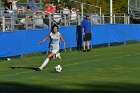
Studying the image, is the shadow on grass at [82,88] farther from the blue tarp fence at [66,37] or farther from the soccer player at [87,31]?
the soccer player at [87,31]

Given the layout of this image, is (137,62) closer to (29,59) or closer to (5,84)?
(29,59)

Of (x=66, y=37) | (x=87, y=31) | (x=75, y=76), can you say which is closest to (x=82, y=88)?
(x=75, y=76)

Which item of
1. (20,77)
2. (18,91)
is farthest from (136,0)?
(18,91)

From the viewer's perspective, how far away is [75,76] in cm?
1920

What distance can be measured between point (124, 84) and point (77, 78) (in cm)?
231

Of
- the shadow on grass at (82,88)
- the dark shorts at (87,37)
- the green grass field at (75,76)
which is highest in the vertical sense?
the dark shorts at (87,37)

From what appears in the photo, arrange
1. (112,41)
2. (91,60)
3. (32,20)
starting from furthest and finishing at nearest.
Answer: (112,41) → (32,20) → (91,60)

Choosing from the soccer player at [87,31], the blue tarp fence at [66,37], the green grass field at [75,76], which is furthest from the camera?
the soccer player at [87,31]

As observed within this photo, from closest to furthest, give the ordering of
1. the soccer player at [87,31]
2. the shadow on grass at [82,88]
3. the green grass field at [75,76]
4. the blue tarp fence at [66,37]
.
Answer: the shadow on grass at [82,88], the green grass field at [75,76], the blue tarp fence at [66,37], the soccer player at [87,31]

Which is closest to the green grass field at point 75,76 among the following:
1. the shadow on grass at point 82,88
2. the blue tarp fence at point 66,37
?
the shadow on grass at point 82,88

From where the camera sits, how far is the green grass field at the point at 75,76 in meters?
16.0

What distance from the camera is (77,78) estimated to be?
1856cm

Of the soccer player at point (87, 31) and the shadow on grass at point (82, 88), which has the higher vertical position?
the soccer player at point (87, 31)

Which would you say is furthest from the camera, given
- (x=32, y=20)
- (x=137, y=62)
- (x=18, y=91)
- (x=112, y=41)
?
(x=112, y=41)
